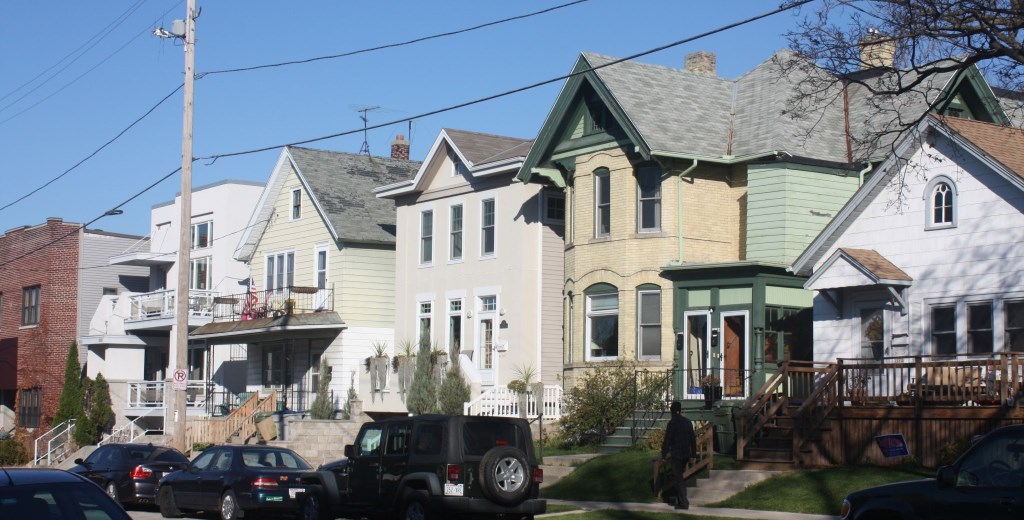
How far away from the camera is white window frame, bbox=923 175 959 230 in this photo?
2506 centimetres

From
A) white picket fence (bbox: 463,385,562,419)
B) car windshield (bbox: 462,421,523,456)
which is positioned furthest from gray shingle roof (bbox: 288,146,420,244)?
car windshield (bbox: 462,421,523,456)

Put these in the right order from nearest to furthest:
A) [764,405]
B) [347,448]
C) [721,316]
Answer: [347,448] → [764,405] → [721,316]

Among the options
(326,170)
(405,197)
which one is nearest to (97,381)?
(326,170)

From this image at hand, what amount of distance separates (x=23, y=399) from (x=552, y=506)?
39835mm

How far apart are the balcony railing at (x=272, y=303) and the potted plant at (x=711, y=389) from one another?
55.2ft

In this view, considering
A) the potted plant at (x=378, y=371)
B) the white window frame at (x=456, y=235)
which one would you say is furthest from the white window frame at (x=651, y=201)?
the potted plant at (x=378, y=371)

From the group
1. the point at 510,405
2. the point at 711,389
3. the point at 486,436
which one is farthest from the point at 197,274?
the point at 486,436

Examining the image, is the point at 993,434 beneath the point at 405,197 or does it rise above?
beneath

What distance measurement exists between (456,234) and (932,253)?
1695cm

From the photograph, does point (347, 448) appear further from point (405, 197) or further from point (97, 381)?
point (97, 381)

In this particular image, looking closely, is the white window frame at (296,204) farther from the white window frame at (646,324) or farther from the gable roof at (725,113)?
the white window frame at (646,324)

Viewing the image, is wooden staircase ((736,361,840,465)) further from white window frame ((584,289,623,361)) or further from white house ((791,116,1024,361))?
white window frame ((584,289,623,361))

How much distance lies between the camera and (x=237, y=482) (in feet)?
73.4

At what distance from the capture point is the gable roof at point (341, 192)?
43219 millimetres
